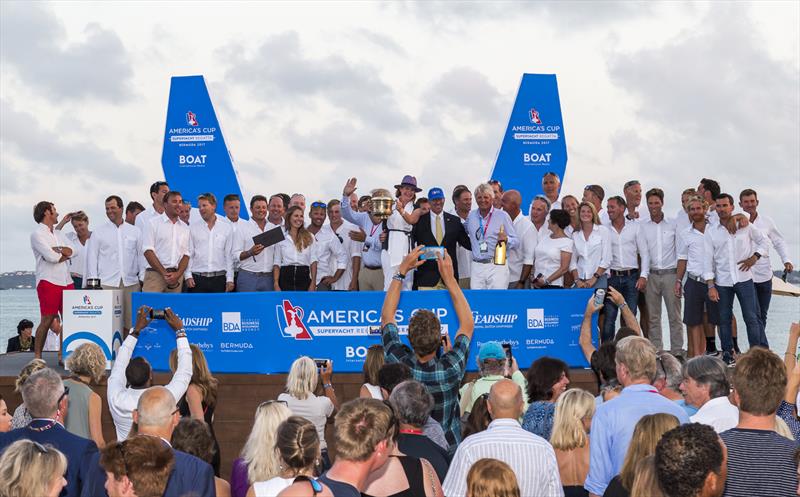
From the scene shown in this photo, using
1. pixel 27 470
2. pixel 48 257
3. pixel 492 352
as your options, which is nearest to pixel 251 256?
pixel 48 257

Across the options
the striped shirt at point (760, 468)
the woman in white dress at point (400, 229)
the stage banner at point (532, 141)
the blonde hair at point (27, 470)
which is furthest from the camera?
the stage banner at point (532, 141)

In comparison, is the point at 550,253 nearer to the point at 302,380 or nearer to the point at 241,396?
the point at 241,396

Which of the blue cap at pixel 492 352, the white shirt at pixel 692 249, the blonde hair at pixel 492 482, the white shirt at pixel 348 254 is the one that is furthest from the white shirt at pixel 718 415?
the white shirt at pixel 348 254

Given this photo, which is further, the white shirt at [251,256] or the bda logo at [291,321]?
the white shirt at [251,256]

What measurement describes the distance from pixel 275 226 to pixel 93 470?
7784 mm

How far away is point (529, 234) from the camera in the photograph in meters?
11.4

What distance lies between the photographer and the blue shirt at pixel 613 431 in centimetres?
467

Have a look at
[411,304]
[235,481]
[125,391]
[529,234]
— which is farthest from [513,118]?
[235,481]

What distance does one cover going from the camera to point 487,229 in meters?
11.1

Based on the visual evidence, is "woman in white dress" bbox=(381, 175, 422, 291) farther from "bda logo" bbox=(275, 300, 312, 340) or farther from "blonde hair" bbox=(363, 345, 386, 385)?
"blonde hair" bbox=(363, 345, 386, 385)

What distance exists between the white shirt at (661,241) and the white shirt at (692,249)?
0.17m

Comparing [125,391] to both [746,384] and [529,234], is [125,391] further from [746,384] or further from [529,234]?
[529,234]

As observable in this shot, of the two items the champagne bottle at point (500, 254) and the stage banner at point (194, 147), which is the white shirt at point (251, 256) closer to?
the champagne bottle at point (500, 254)

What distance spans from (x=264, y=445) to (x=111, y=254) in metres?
7.48
